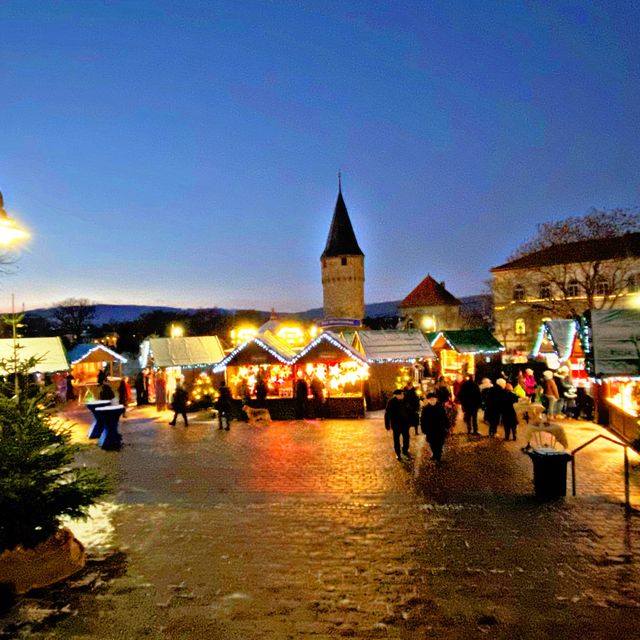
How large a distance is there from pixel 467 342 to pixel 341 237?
1583 inches

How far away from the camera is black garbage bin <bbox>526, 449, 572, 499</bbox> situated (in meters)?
8.08

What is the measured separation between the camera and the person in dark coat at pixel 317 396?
17219 mm

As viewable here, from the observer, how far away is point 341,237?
64812 millimetres

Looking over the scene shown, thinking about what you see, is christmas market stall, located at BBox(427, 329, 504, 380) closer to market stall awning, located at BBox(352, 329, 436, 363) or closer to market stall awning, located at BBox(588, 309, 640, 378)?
market stall awning, located at BBox(352, 329, 436, 363)

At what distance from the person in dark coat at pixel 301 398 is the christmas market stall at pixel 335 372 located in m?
0.31

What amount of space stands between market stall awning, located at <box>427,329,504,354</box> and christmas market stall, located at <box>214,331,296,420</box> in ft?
34.4

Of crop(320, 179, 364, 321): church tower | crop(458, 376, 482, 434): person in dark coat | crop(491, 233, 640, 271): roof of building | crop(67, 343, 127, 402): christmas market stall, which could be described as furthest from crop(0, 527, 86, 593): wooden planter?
crop(320, 179, 364, 321): church tower

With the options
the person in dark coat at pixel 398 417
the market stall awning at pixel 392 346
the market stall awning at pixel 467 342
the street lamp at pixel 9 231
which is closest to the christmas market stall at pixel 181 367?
the market stall awning at pixel 392 346

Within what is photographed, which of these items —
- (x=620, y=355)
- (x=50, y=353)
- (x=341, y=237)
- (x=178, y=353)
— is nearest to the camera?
(x=620, y=355)

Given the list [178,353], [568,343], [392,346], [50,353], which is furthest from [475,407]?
[50,353]

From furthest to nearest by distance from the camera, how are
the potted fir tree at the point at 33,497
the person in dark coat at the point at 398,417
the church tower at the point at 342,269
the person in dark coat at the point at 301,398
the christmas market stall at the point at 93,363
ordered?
the church tower at the point at 342,269 → the christmas market stall at the point at 93,363 → the person in dark coat at the point at 301,398 → the person in dark coat at the point at 398,417 → the potted fir tree at the point at 33,497

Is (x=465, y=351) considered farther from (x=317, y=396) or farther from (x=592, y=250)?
(x=592, y=250)

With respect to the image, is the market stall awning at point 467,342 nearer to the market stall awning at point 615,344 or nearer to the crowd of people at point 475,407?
the crowd of people at point 475,407

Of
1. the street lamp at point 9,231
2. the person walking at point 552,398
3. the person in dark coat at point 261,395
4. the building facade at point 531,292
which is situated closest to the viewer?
the street lamp at point 9,231
